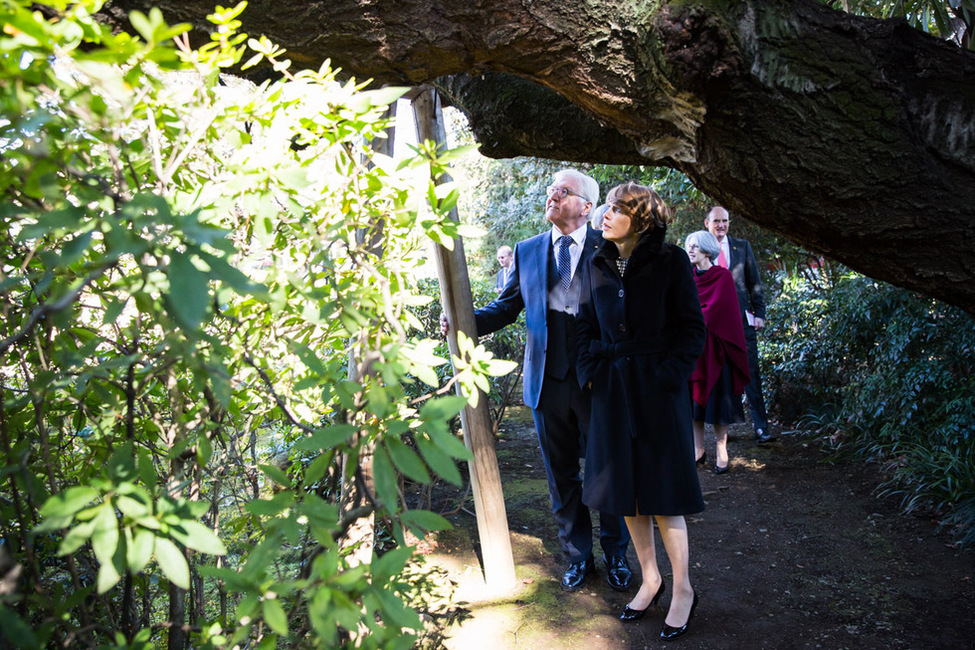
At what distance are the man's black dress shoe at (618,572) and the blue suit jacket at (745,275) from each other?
143 inches

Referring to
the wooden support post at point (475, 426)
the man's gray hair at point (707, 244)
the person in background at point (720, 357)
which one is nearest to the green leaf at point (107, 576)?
the wooden support post at point (475, 426)

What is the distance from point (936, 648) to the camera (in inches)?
125

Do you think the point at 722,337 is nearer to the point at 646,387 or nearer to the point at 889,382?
the point at 889,382

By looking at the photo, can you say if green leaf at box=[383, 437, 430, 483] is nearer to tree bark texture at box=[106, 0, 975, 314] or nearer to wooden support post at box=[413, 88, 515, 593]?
tree bark texture at box=[106, 0, 975, 314]

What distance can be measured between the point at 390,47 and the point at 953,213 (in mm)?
1756

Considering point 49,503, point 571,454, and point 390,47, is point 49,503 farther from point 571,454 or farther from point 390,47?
point 571,454

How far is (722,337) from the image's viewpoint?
6109 millimetres

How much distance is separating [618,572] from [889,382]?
3.37 m

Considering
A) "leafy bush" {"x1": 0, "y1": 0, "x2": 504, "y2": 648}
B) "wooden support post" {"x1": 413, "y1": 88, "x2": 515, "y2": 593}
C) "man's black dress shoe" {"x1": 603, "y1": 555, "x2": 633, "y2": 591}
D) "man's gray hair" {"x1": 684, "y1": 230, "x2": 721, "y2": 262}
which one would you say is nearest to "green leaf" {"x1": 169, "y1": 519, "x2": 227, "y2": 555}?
"leafy bush" {"x1": 0, "y1": 0, "x2": 504, "y2": 648}

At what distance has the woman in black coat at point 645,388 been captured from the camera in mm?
3377

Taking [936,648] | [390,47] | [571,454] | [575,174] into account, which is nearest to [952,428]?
[936,648]

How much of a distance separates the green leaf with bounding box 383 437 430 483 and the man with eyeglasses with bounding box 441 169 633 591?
2.82 metres

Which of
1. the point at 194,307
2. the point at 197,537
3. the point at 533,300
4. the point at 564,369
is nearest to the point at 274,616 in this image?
the point at 197,537

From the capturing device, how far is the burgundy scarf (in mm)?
6113
